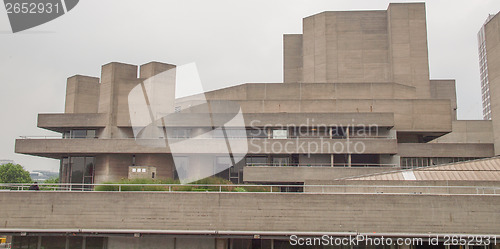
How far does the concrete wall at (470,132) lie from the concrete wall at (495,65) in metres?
29.8

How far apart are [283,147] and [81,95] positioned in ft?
79.0

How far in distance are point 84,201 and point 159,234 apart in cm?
416

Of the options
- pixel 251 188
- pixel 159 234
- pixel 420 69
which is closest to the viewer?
pixel 159 234

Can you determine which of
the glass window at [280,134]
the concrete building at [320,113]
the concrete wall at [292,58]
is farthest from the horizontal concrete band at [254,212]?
the concrete wall at [292,58]

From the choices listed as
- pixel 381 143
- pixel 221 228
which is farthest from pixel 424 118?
pixel 221 228

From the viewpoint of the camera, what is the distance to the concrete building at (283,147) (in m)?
20.8

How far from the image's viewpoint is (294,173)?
37.2 metres

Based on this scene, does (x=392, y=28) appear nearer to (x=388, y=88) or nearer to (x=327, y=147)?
(x=388, y=88)

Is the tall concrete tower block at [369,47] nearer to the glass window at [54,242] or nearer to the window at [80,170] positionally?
the window at [80,170]

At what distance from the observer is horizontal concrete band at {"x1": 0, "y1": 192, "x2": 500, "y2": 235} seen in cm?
2034

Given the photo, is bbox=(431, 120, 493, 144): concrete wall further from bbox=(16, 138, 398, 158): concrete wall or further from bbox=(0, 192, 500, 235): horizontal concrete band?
bbox=(0, 192, 500, 235): horizontal concrete band

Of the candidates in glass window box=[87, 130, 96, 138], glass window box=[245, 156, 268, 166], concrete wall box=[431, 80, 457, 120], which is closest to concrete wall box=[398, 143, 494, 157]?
glass window box=[245, 156, 268, 166]

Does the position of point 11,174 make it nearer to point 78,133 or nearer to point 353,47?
point 78,133

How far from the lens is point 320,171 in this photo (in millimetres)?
37031
